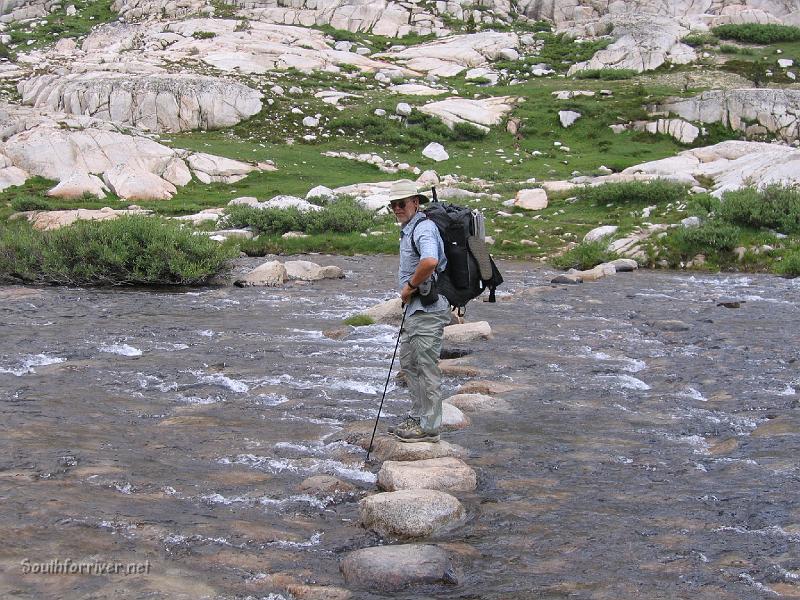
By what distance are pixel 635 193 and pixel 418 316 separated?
27.5m

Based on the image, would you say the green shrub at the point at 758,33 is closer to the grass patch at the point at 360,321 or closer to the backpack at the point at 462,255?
the grass patch at the point at 360,321

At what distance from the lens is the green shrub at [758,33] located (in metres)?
84.6

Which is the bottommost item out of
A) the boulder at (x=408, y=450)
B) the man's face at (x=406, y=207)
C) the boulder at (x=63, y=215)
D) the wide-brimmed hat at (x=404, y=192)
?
the boulder at (x=63, y=215)

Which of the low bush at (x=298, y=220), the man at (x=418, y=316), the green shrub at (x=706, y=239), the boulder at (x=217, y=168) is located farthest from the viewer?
the boulder at (x=217, y=168)

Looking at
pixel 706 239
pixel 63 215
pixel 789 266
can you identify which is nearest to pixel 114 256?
pixel 63 215

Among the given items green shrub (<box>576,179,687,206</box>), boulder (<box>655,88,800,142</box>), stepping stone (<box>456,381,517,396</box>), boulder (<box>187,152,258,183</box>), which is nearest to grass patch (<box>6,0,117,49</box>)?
boulder (<box>187,152,258,183</box>)

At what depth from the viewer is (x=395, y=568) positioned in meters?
6.98

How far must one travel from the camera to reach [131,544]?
734cm

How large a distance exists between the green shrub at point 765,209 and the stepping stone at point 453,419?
2050 centimetres

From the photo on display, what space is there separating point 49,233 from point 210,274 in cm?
539

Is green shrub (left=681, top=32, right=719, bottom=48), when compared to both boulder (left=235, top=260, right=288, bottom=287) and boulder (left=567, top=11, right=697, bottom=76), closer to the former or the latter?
boulder (left=567, top=11, right=697, bottom=76)

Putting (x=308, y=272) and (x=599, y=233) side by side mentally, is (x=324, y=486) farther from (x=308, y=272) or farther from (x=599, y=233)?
(x=599, y=233)

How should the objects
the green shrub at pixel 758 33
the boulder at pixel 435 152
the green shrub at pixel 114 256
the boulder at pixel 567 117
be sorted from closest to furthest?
the green shrub at pixel 114 256
the boulder at pixel 435 152
the boulder at pixel 567 117
the green shrub at pixel 758 33

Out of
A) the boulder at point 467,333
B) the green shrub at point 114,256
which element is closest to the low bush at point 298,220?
the green shrub at point 114,256
